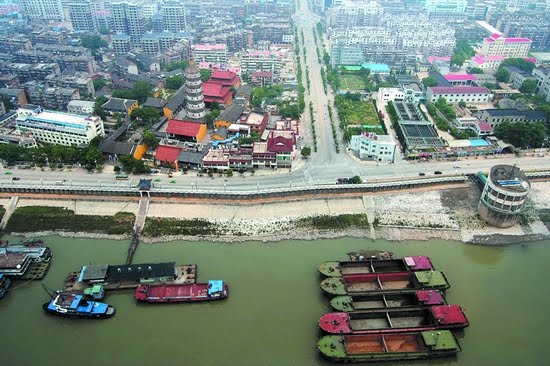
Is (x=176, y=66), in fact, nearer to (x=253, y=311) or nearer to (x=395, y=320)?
(x=253, y=311)

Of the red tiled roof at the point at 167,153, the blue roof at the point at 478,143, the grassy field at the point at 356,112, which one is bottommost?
the grassy field at the point at 356,112

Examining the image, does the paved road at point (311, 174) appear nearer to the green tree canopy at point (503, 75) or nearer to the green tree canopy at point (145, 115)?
the green tree canopy at point (145, 115)

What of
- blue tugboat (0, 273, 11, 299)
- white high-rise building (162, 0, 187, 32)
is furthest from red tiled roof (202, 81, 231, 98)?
white high-rise building (162, 0, 187, 32)

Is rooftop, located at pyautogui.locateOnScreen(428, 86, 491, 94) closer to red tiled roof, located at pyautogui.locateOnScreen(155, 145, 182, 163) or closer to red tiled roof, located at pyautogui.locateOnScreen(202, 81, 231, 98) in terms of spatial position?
red tiled roof, located at pyautogui.locateOnScreen(202, 81, 231, 98)

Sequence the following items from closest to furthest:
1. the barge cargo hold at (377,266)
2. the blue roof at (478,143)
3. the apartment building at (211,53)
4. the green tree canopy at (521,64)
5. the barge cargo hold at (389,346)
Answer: the barge cargo hold at (389,346) < the barge cargo hold at (377,266) < the blue roof at (478,143) < the green tree canopy at (521,64) < the apartment building at (211,53)

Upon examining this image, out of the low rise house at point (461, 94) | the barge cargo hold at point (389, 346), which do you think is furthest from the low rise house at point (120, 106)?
the low rise house at point (461, 94)

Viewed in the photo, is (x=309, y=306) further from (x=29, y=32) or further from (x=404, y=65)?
(x=29, y=32)

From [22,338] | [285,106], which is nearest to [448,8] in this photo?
[285,106]
